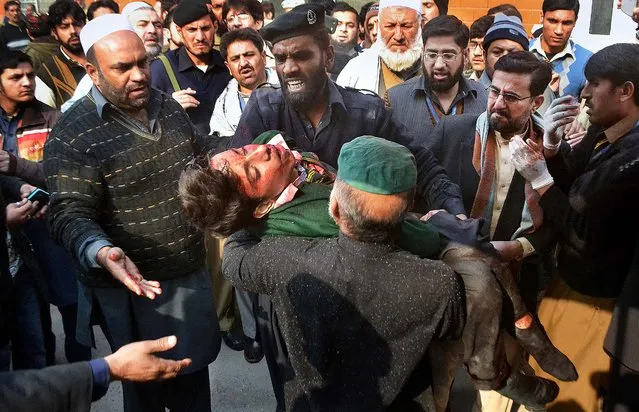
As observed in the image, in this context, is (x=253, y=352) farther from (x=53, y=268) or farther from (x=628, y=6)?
(x=628, y=6)

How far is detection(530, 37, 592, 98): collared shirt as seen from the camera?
542cm

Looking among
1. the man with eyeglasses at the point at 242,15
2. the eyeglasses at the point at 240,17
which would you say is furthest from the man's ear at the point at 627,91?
the eyeglasses at the point at 240,17

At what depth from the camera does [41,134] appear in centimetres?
396

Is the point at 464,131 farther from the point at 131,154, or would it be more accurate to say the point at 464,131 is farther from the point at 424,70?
the point at 131,154

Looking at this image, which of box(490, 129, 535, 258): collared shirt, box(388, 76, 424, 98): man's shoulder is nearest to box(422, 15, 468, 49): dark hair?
box(388, 76, 424, 98): man's shoulder

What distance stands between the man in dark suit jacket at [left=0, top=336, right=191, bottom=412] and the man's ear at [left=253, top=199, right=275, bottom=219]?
59cm

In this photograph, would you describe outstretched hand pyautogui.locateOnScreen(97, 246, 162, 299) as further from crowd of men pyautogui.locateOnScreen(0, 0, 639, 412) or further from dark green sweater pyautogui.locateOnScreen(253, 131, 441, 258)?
dark green sweater pyautogui.locateOnScreen(253, 131, 441, 258)

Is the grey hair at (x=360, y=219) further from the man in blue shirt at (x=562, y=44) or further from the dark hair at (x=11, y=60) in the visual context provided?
the man in blue shirt at (x=562, y=44)

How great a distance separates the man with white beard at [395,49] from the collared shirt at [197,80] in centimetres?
109

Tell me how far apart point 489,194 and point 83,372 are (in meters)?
2.12

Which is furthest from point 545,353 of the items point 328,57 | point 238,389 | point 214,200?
point 238,389

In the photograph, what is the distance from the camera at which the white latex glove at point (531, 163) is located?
2668 millimetres

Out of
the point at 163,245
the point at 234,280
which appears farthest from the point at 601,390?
the point at 163,245

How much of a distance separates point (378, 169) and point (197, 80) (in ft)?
11.3
